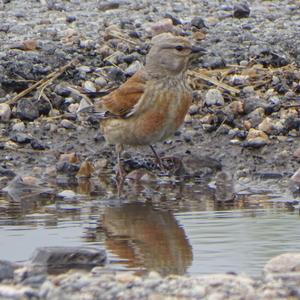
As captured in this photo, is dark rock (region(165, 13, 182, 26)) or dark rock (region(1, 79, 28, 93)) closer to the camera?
dark rock (region(1, 79, 28, 93))

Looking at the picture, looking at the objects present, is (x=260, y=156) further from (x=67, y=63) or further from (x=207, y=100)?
(x=67, y=63)

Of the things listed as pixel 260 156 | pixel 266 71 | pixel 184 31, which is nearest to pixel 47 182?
pixel 260 156

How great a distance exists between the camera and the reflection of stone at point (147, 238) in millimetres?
7348

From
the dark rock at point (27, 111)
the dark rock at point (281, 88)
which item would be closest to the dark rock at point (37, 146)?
the dark rock at point (27, 111)

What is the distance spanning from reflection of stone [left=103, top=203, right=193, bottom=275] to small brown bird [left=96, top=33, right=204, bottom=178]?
0.98m

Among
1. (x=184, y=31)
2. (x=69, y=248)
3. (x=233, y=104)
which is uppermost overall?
(x=184, y=31)

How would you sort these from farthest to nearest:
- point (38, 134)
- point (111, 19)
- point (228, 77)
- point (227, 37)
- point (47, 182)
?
point (111, 19), point (227, 37), point (228, 77), point (38, 134), point (47, 182)

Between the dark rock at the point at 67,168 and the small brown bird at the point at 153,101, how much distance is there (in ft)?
1.15

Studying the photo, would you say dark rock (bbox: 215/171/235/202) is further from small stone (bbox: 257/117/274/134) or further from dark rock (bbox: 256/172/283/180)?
small stone (bbox: 257/117/274/134)

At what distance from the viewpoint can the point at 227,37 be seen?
12914 mm

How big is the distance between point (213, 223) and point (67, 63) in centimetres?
409

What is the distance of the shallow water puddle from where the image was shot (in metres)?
7.42

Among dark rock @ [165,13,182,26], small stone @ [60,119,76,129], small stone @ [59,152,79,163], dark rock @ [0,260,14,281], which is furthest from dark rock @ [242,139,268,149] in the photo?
dark rock @ [0,260,14,281]

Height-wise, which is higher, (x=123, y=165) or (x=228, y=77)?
(x=228, y=77)
